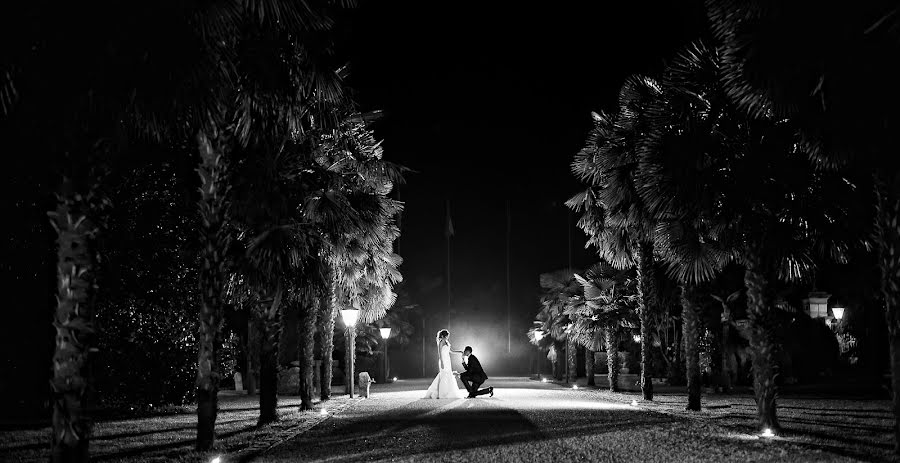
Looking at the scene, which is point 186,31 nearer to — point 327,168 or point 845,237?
point 327,168

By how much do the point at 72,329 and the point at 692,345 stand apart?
15671 millimetres

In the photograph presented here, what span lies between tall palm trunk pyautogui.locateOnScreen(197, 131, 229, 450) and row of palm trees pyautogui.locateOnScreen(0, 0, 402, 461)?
0.07 ft

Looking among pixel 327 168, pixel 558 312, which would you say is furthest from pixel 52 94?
pixel 558 312

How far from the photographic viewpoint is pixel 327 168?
63.0 ft

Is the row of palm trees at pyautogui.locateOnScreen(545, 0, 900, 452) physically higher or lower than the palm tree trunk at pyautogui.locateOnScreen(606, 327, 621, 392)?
higher

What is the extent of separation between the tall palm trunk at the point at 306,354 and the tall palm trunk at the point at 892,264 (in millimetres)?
13588

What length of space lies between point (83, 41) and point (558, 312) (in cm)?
3377

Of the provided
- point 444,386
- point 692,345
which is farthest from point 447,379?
point 692,345

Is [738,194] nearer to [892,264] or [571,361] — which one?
[892,264]

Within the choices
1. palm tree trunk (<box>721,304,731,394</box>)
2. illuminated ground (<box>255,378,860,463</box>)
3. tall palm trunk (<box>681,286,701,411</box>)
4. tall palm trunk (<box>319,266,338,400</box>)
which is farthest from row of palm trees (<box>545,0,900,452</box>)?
palm tree trunk (<box>721,304,731,394</box>)

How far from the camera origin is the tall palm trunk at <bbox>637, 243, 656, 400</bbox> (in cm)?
2556

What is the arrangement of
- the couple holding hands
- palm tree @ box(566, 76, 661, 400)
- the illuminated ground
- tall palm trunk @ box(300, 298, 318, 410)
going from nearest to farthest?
1. the illuminated ground
2. tall palm trunk @ box(300, 298, 318, 410)
3. palm tree @ box(566, 76, 661, 400)
4. the couple holding hands

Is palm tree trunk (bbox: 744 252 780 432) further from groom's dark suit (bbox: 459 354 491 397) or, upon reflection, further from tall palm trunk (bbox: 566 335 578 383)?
tall palm trunk (bbox: 566 335 578 383)

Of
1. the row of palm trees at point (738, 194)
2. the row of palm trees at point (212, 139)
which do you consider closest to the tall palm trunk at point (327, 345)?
the row of palm trees at point (212, 139)
